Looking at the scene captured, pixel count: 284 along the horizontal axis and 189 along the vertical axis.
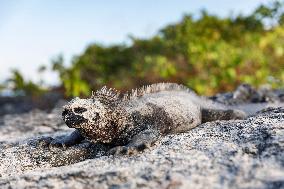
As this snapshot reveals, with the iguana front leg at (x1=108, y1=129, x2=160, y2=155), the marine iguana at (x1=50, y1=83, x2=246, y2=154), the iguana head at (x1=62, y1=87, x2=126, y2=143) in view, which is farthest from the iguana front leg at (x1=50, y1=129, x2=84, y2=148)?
the iguana front leg at (x1=108, y1=129, x2=160, y2=155)

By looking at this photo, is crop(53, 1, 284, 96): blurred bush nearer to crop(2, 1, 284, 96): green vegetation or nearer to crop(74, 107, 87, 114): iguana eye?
crop(2, 1, 284, 96): green vegetation

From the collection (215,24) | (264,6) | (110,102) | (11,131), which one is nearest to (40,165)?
(110,102)

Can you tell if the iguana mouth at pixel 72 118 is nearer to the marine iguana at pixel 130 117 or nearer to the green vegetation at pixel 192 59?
the marine iguana at pixel 130 117

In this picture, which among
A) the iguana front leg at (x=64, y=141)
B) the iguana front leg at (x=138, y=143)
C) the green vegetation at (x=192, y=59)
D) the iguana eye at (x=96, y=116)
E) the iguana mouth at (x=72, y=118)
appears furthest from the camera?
the green vegetation at (x=192, y=59)

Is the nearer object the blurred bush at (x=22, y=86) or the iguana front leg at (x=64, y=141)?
the iguana front leg at (x=64, y=141)

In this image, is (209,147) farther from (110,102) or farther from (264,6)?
(264,6)

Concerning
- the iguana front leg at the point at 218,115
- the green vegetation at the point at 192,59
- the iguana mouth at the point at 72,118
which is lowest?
the iguana front leg at the point at 218,115

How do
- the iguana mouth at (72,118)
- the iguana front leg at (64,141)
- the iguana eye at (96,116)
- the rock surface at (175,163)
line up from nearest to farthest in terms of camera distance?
the rock surface at (175,163)
the iguana mouth at (72,118)
the iguana eye at (96,116)
the iguana front leg at (64,141)

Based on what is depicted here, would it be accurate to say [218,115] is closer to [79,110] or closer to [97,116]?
[97,116]

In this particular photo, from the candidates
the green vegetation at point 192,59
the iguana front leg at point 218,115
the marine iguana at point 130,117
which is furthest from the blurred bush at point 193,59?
the marine iguana at point 130,117
